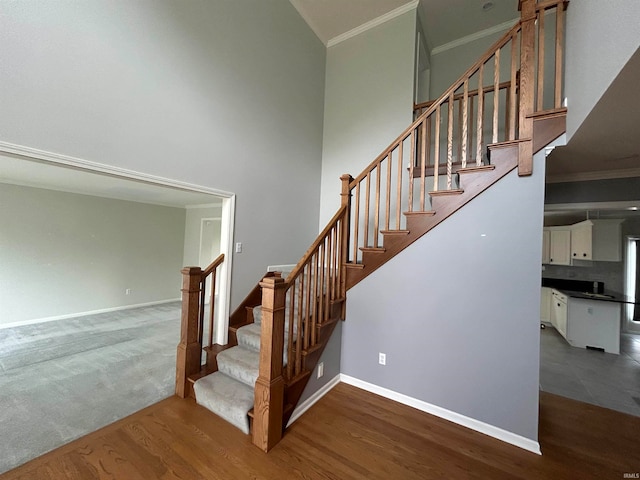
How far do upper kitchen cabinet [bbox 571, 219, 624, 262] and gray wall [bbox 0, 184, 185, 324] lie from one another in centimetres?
866

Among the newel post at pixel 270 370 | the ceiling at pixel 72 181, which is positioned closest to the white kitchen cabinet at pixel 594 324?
the newel post at pixel 270 370

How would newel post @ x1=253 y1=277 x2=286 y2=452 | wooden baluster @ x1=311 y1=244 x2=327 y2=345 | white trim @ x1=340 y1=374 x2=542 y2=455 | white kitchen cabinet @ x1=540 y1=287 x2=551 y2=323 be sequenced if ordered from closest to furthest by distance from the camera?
newel post @ x1=253 y1=277 x2=286 y2=452
white trim @ x1=340 y1=374 x2=542 y2=455
wooden baluster @ x1=311 y1=244 x2=327 y2=345
white kitchen cabinet @ x1=540 y1=287 x2=551 y2=323

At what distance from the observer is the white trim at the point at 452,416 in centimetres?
188

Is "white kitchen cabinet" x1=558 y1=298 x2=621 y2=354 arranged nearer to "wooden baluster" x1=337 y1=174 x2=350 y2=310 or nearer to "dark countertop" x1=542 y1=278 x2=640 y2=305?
"dark countertop" x1=542 y1=278 x2=640 y2=305

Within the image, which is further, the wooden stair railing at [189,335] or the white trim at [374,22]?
the white trim at [374,22]

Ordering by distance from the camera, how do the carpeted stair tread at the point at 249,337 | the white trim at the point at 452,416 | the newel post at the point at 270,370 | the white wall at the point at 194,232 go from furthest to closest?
the white wall at the point at 194,232, the carpeted stair tread at the point at 249,337, the white trim at the point at 452,416, the newel post at the point at 270,370

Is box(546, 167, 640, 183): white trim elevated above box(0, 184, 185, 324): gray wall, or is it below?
above

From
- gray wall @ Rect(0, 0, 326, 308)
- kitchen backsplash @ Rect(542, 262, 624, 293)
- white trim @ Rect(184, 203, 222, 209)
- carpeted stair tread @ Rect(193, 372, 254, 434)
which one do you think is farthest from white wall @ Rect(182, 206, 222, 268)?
kitchen backsplash @ Rect(542, 262, 624, 293)

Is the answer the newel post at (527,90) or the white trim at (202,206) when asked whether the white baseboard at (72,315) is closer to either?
the white trim at (202,206)

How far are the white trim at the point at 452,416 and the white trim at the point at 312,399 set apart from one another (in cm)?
13

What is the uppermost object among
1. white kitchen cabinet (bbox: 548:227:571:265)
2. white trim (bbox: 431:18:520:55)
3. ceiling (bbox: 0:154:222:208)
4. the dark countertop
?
white trim (bbox: 431:18:520:55)

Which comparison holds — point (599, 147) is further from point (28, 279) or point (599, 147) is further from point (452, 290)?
point (28, 279)

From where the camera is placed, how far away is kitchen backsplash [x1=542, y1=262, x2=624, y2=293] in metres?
Answer: 4.18

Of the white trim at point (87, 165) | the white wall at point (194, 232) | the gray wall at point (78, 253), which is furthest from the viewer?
the white wall at point (194, 232)
